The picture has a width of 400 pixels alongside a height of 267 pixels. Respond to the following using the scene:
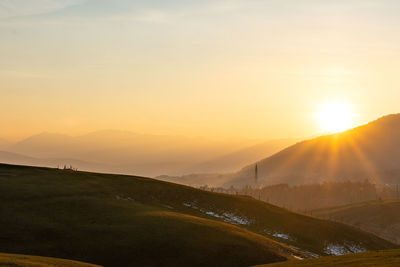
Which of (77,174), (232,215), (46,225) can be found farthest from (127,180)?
(46,225)

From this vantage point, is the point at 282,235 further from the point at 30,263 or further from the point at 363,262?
the point at 30,263

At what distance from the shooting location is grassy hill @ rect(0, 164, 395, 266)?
188ft

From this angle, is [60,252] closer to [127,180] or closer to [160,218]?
[160,218]

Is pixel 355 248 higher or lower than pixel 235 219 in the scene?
lower

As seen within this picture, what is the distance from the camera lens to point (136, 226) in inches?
2520

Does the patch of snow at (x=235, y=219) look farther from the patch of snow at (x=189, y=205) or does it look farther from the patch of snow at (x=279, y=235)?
the patch of snow at (x=189, y=205)

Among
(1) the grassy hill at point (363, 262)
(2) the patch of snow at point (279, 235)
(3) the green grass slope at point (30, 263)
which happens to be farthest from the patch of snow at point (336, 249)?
(3) the green grass slope at point (30, 263)

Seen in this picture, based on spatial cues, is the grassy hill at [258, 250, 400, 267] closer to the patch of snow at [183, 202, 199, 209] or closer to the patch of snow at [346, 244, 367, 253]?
the patch of snow at [183, 202, 199, 209]

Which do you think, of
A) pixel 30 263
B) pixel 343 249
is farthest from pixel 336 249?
pixel 30 263

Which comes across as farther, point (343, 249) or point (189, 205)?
point (343, 249)

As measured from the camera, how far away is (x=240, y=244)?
6294 centimetres

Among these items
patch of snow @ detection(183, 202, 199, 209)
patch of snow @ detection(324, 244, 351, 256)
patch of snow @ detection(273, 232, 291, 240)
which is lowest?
patch of snow @ detection(324, 244, 351, 256)

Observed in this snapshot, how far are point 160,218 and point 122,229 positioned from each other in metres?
7.88

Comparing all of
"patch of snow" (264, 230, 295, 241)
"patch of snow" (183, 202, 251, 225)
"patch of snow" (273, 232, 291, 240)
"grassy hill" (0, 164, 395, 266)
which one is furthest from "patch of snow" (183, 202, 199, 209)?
"patch of snow" (273, 232, 291, 240)
